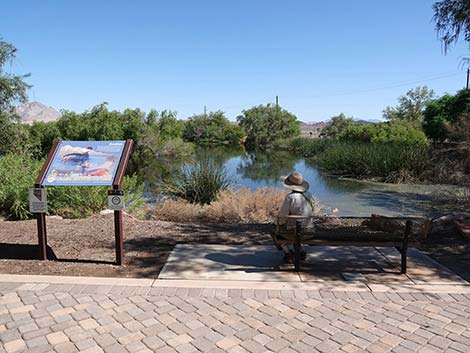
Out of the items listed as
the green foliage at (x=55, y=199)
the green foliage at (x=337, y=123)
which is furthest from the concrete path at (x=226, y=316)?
the green foliage at (x=337, y=123)

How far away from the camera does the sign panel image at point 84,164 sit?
4.77 meters

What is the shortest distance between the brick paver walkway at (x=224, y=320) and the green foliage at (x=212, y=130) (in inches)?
2502

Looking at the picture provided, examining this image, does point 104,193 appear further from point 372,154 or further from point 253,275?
point 372,154

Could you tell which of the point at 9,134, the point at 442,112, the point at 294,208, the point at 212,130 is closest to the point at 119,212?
the point at 294,208

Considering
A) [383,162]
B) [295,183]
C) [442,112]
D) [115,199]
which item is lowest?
[383,162]

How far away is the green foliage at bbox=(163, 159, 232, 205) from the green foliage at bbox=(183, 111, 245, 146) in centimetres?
5552

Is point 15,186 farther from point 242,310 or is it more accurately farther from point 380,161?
point 380,161

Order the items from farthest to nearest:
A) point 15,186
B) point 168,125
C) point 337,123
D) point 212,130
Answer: point 212,130 → point 337,123 → point 168,125 → point 15,186

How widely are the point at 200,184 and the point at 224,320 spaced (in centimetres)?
796

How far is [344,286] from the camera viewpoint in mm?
4281

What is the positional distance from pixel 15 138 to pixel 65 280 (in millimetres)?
13724

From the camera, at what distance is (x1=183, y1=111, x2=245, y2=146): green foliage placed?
69.8 meters

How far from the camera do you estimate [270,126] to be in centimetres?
6581

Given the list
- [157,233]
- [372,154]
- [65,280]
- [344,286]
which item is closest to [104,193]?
[157,233]
